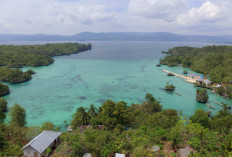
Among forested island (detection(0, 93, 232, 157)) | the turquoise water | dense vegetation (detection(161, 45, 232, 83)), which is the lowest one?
the turquoise water

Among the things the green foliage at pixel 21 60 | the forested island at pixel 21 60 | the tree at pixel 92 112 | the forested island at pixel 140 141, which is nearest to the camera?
the forested island at pixel 140 141

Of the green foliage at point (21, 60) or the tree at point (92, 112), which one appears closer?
the tree at point (92, 112)

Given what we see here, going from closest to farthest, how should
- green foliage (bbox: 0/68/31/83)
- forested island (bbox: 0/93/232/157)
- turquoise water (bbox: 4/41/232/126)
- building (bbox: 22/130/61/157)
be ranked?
forested island (bbox: 0/93/232/157) < building (bbox: 22/130/61/157) < turquoise water (bbox: 4/41/232/126) < green foliage (bbox: 0/68/31/83)

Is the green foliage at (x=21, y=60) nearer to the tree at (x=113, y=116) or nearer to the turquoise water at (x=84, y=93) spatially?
the turquoise water at (x=84, y=93)

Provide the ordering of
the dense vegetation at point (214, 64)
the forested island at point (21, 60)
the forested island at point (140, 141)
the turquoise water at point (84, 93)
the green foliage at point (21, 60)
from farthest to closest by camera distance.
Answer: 1. the dense vegetation at point (214, 64)
2. the forested island at point (21, 60)
3. the green foliage at point (21, 60)
4. the turquoise water at point (84, 93)
5. the forested island at point (140, 141)

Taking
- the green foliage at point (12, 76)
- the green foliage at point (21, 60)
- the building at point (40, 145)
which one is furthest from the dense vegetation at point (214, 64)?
the green foliage at point (12, 76)

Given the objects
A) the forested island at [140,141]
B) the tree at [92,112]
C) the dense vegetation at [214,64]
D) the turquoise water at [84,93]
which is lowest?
the turquoise water at [84,93]

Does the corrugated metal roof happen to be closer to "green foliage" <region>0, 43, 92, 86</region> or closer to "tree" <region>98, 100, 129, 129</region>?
"tree" <region>98, 100, 129, 129</region>

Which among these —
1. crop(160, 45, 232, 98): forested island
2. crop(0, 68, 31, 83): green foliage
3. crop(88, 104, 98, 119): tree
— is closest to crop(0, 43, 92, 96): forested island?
crop(0, 68, 31, 83): green foliage
